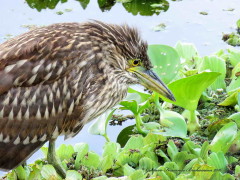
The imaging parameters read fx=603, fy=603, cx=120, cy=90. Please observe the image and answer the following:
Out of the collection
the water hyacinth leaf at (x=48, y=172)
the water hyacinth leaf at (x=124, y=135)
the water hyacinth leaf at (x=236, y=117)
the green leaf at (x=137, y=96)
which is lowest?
the water hyacinth leaf at (x=124, y=135)

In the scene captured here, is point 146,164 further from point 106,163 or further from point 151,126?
point 151,126

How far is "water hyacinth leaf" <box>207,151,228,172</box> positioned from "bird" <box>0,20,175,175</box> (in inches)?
43.1

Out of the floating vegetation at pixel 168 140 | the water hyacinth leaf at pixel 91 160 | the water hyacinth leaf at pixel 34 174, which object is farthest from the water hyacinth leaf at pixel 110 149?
the water hyacinth leaf at pixel 34 174

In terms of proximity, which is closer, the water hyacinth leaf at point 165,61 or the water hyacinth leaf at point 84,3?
the water hyacinth leaf at point 165,61

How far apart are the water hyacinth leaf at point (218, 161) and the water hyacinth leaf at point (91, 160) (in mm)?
1084

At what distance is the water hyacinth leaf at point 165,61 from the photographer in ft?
22.3

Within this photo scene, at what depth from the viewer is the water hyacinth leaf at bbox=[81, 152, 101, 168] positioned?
587cm

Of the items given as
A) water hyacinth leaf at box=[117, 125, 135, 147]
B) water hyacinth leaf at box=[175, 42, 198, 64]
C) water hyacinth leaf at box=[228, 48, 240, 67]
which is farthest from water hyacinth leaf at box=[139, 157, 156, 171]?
water hyacinth leaf at box=[228, 48, 240, 67]

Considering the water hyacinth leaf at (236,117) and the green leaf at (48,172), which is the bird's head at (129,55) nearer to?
the water hyacinth leaf at (236,117)

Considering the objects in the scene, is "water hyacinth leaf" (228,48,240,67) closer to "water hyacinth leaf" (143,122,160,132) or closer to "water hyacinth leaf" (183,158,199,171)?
"water hyacinth leaf" (143,122,160,132)

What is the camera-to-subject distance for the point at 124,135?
665 centimetres

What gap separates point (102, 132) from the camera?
623 centimetres

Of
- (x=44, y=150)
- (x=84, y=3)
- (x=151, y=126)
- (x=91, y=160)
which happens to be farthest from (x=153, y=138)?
(x=84, y=3)

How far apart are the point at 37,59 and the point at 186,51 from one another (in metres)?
2.88
